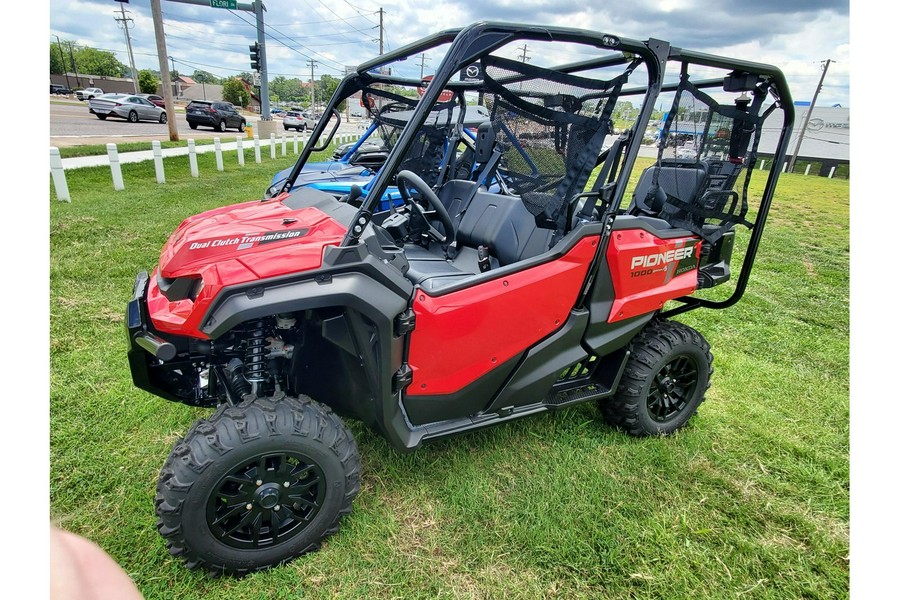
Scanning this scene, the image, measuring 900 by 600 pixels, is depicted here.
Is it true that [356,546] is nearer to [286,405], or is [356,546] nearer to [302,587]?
[302,587]

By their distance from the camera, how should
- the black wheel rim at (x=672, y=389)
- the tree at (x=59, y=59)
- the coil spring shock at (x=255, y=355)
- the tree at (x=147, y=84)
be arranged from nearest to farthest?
1. the coil spring shock at (x=255, y=355)
2. the black wheel rim at (x=672, y=389)
3. the tree at (x=147, y=84)
4. the tree at (x=59, y=59)

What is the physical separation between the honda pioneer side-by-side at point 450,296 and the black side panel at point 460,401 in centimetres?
1

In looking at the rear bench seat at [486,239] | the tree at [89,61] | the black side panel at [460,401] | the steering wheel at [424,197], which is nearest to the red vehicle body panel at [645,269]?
the rear bench seat at [486,239]

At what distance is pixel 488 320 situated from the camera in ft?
7.54

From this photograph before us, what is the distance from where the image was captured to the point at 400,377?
2.16 meters

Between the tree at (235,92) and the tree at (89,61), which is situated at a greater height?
the tree at (89,61)

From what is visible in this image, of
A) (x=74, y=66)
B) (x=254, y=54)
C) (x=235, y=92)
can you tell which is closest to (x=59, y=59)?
(x=74, y=66)

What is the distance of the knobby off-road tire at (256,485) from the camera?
191cm

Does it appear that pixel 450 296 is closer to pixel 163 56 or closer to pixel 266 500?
pixel 266 500

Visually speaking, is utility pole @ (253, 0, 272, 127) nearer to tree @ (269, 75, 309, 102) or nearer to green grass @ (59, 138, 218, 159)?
green grass @ (59, 138, 218, 159)

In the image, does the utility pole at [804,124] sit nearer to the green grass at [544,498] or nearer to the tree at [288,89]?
the green grass at [544,498]

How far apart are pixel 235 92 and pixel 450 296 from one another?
67.3 meters

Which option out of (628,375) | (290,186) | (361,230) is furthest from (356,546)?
(290,186)

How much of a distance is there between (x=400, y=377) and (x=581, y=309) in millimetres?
987
